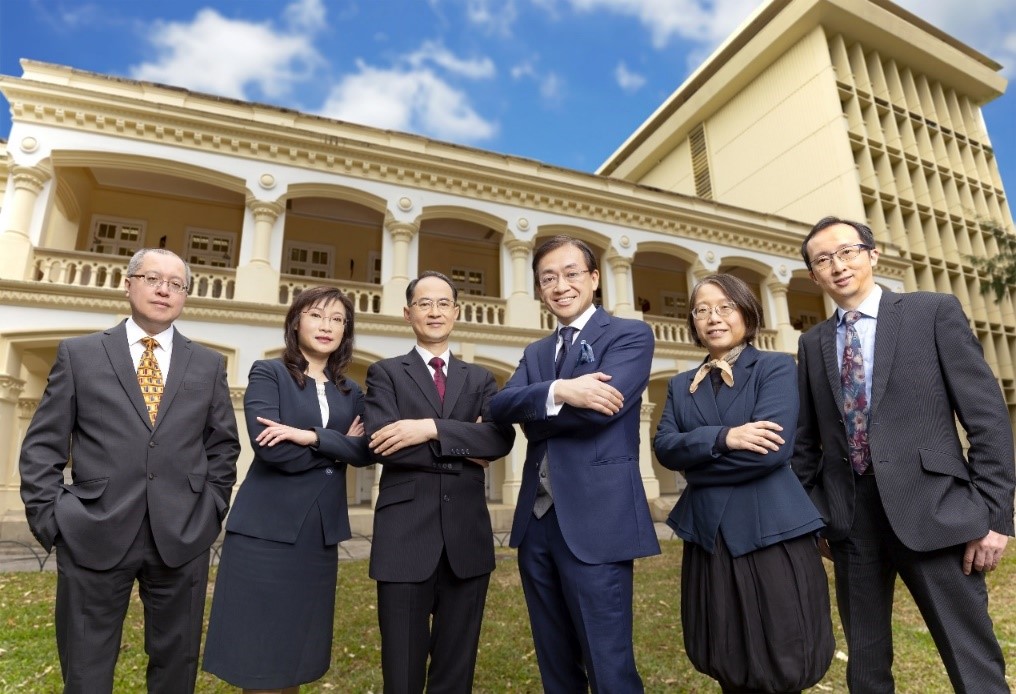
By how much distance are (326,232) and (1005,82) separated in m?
36.0

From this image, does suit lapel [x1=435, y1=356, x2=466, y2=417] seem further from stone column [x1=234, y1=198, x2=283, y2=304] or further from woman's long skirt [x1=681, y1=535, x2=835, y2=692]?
stone column [x1=234, y1=198, x2=283, y2=304]

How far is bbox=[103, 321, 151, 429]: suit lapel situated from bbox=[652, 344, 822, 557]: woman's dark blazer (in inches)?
99.0

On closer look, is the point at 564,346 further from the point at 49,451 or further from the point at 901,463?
the point at 49,451

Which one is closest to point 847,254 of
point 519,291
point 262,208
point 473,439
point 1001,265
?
point 473,439

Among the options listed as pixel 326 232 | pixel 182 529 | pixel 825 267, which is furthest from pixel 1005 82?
pixel 182 529

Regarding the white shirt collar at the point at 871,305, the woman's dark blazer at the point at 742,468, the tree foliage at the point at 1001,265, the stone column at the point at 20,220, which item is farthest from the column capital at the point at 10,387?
the tree foliage at the point at 1001,265

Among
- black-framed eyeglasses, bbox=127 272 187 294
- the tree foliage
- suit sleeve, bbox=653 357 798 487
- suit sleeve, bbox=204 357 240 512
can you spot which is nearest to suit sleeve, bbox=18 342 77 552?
black-framed eyeglasses, bbox=127 272 187 294

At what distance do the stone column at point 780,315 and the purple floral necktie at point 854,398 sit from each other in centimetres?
1646

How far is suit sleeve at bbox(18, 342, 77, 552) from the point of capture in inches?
90.4

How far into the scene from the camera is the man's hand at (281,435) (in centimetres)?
255

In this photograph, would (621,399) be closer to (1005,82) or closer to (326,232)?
(326,232)

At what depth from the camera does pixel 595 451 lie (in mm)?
2410

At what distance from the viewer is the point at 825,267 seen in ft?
8.83

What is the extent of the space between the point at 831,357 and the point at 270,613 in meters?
3.05
